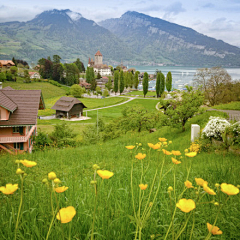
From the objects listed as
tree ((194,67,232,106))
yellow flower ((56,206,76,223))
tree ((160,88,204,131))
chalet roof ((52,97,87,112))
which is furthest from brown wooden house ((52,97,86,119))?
yellow flower ((56,206,76,223))

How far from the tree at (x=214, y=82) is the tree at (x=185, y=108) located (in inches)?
568

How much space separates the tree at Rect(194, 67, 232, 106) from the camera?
25358 millimetres

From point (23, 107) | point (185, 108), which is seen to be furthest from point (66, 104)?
point (185, 108)

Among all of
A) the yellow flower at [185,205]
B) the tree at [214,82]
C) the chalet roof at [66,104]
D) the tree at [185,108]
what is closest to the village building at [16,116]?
the tree at [185,108]

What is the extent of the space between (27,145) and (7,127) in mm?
2119

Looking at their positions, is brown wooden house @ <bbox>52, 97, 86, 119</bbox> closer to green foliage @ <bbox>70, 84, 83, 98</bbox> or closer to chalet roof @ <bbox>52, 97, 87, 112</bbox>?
chalet roof @ <bbox>52, 97, 87, 112</bbox>

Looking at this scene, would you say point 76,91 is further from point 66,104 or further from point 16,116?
point 16,116

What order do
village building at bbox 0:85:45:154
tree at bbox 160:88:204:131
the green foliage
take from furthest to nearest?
the green foliage
village building at bbox 0:85:45:154
tree at bbox 160:88:204:131

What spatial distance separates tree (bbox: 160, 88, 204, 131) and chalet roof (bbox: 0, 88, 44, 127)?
9482 mm

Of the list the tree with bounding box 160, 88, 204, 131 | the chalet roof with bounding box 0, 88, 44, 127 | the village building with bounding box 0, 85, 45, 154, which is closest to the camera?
the tree with bounding box 160, 88, 204, 131

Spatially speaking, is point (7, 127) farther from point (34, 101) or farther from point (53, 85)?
point (53, 85)

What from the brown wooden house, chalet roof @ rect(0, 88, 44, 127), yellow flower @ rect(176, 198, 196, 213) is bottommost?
the brown wooden house

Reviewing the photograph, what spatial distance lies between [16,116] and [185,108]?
37.8 ft

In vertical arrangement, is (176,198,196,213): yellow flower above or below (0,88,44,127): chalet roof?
above
